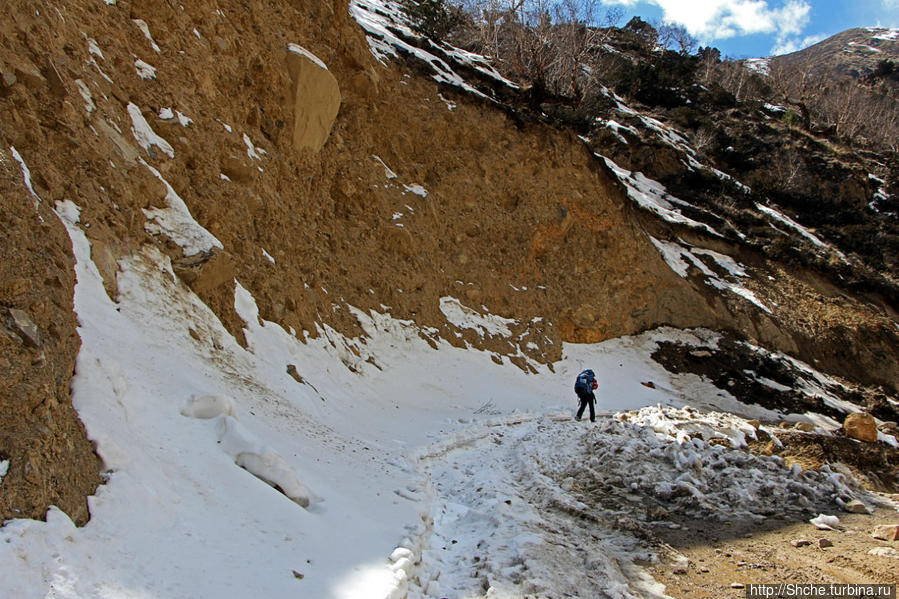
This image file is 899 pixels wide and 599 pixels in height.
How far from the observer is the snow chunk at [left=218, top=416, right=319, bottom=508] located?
4.31 metres

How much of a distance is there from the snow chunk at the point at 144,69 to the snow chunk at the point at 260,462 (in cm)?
689

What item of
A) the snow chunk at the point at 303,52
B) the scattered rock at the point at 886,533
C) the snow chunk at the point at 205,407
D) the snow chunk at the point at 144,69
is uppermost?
the snow chunk at the point at 303,52

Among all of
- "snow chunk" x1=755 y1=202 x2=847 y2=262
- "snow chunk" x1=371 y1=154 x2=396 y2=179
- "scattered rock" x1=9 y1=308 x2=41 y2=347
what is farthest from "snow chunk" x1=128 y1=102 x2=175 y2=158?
"snow chunk" x1=755 y1=202 x2=847 y2=262

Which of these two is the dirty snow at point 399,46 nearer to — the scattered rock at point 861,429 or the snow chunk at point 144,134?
the snow chunk at point 144,134

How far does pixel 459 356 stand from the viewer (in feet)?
45.9

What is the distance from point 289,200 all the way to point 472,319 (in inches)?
243

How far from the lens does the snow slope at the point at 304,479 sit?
3064 millimetres

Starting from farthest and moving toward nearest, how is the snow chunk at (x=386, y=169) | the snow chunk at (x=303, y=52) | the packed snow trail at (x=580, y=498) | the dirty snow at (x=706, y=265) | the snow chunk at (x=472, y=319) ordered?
the dirty snow at (x=706, y=265)
the snow chunk at (x=386, y=169)
the snow chunk at (x=472, y=319)
the snow chunk at (x=303, y=52)
the packed snow trail at (x=580, y=498)

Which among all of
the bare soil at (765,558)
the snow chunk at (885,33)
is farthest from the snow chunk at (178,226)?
the snow chunk at (885,33)

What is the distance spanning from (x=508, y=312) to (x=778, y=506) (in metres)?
10.8

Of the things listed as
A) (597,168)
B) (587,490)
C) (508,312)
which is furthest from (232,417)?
(597,168)

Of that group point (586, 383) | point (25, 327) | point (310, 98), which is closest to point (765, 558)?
point (25, 327)

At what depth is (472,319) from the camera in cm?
1554

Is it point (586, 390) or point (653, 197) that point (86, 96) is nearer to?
point (586, 390)
